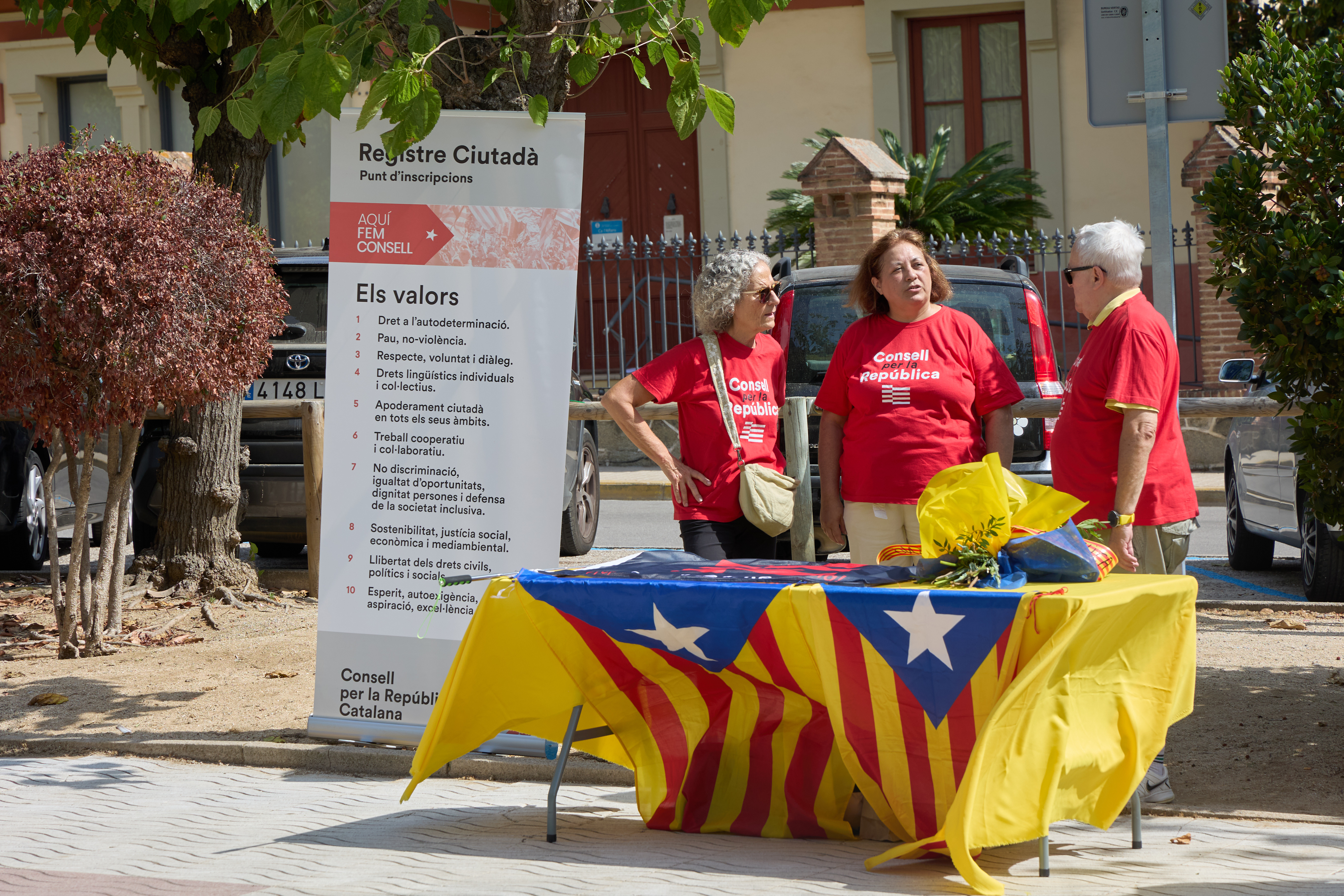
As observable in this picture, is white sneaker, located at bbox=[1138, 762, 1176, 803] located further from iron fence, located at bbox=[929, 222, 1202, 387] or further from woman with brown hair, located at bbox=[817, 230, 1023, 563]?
iron fence, located at bbox=[929, 222, 1202, 387]

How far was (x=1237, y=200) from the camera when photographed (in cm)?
553

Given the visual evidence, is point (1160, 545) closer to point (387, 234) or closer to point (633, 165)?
point (387, 234)

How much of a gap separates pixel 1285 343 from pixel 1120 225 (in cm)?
87

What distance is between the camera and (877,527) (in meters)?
5.48

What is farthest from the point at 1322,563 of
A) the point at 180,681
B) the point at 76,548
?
the point at 76,548

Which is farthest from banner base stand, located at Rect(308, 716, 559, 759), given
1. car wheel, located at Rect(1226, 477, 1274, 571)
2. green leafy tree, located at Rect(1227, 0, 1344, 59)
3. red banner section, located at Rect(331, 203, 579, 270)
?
car wheel, located at Rect(1226, 477, 1274, 571)

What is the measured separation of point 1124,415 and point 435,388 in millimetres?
2612

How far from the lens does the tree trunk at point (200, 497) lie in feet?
29.8

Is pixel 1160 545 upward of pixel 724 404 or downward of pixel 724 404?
downward

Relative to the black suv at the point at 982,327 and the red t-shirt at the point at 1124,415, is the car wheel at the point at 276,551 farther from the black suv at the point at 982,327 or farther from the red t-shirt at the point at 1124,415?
the red t-shirt at the point at 1124,415

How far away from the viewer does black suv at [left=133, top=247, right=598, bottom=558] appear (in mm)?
9719

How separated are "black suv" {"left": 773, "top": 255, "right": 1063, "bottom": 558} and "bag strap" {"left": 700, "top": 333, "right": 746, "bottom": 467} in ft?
10.6

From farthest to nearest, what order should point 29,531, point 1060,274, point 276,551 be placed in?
point 1060,274 → point 276,551 → point 29,531

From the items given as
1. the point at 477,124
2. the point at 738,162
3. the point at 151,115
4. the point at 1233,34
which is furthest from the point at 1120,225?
the point at 151,115
